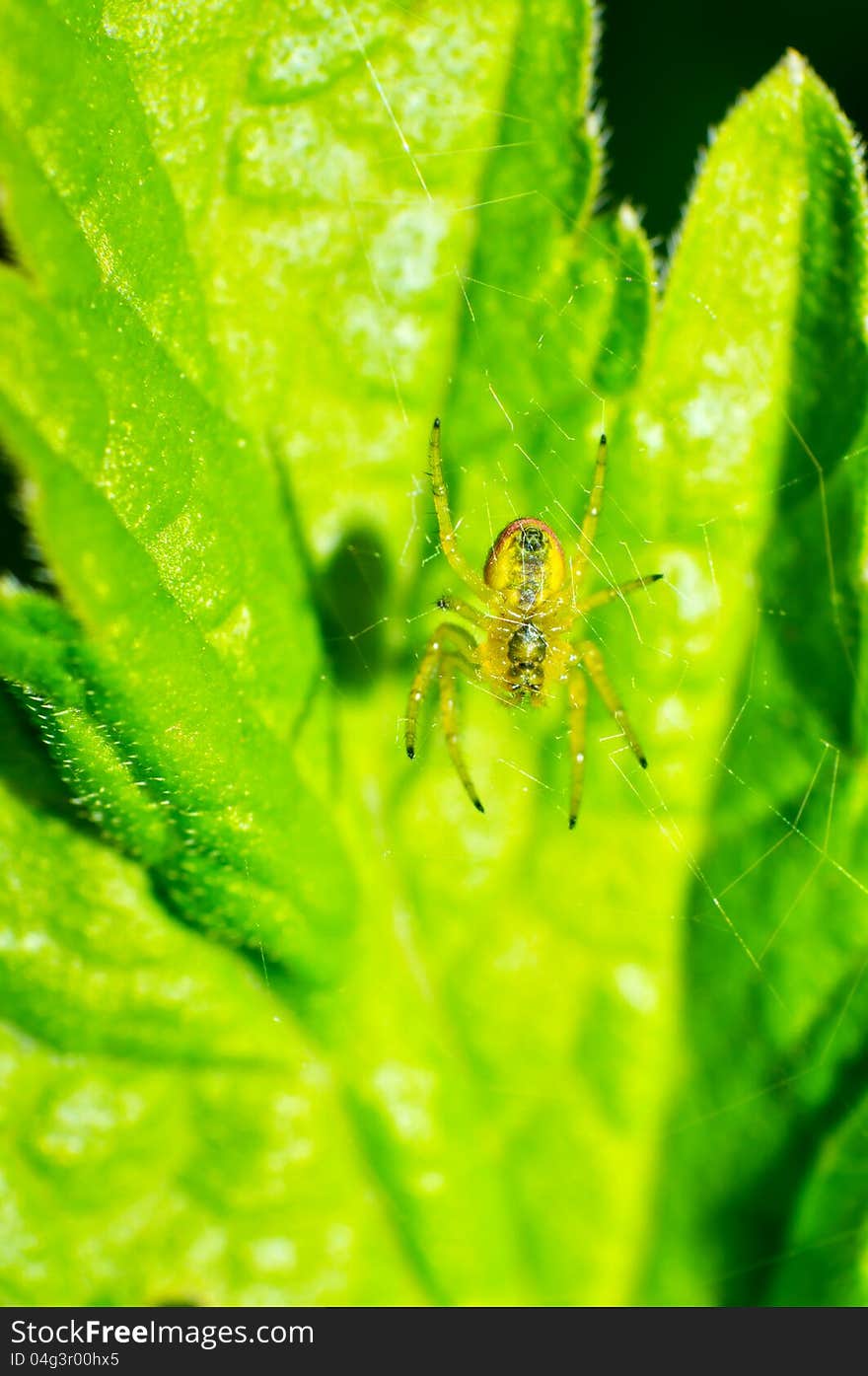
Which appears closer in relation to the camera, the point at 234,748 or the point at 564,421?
the point at 234,748

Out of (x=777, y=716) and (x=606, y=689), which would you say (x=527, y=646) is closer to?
(x=606, y=689)

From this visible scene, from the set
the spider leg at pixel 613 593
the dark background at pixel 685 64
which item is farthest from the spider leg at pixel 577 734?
the dark background at pixel 685 64

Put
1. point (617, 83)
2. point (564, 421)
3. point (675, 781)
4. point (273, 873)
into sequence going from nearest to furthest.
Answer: point (273, 873) → point (564, 421) → point (675, 781) → point (617, 83)

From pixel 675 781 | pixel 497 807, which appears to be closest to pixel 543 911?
pixel 497 807

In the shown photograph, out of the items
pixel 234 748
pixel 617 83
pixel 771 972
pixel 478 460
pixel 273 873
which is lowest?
pixel 771 972

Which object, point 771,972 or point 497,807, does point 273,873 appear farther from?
point 771,972

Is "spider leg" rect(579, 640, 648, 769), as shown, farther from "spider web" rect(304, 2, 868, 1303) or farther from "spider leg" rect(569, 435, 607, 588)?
"spider leg" rect(569, 435, 607, 588)

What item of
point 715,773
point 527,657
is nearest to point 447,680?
point 527,657
